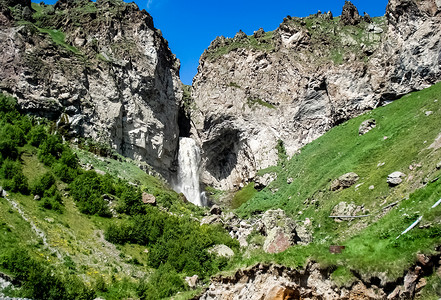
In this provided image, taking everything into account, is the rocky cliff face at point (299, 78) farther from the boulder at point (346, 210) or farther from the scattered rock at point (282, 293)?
the scattered rock at point (282, 293)

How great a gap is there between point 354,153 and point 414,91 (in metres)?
18.1

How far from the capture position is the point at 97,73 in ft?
199

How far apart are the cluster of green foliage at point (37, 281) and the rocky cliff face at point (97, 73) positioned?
35.4 metres

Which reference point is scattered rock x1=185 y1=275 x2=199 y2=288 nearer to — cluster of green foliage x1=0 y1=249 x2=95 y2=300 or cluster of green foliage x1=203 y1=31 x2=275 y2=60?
cluster of green foliage x1=0 y1=249 x2=95 y2=300

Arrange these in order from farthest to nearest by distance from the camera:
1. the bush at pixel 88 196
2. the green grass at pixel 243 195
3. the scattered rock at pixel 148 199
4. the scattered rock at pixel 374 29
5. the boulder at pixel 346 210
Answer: the scattered rock at pixel 374 29, the green grass at pixel 243 195, the scattered rock at pixel 148 199, the bush at pixel 88 196, the boulder at pixel 346 210

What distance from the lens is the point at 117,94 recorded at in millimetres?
60625

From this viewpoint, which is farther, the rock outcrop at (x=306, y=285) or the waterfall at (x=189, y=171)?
the waterfall at (x=189, y=171)

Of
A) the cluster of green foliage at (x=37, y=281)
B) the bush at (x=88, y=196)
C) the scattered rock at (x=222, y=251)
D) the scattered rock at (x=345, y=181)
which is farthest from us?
the bush at (x=88, y=196)

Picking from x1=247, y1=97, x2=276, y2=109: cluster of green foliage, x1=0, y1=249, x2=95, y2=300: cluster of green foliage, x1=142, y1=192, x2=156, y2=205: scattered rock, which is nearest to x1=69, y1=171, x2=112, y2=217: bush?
x1=142, y1=192, x2=156, y2=205: scattered rock

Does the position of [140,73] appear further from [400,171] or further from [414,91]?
[400,171]

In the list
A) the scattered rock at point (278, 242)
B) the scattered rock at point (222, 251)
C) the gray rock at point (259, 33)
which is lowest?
the scattered rock at point (222, 251)

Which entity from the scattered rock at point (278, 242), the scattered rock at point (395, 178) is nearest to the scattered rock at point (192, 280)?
the scattered rock at point (278, 242)

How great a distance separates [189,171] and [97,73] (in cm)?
2585

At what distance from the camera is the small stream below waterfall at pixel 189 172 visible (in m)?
69.6
